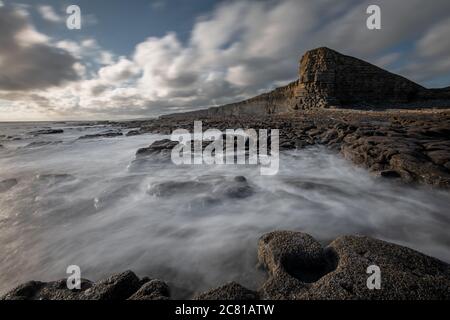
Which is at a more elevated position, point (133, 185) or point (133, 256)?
point (133, 185)

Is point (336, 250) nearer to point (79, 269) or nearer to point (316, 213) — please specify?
point (316, 213)

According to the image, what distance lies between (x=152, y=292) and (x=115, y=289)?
11.8 inches

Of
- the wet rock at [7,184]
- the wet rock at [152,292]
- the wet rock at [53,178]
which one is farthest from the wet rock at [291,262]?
the wet rock at [7,184]

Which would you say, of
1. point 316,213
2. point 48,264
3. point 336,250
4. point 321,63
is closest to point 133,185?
point 48,264

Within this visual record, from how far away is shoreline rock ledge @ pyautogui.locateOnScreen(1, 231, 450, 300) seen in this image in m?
1.52

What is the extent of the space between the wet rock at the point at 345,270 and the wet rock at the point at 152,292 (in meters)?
0.75

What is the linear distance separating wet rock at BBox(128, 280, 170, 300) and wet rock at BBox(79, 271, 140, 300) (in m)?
0.12

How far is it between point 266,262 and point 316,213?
173cm

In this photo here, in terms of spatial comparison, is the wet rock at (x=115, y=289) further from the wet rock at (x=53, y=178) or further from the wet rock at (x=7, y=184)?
the wet rock at (x=7, y=184)

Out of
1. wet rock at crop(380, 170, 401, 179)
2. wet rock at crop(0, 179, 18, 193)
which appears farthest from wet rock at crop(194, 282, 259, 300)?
wet rock at crop(0, 179, 18, 193)

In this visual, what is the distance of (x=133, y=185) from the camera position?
5.38 meters

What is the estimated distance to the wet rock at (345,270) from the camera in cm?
151

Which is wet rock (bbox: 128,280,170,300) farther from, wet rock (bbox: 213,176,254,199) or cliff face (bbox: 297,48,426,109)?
cliff face (bbox: 297,48,426,109)

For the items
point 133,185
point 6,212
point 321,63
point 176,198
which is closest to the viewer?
point 6,212
